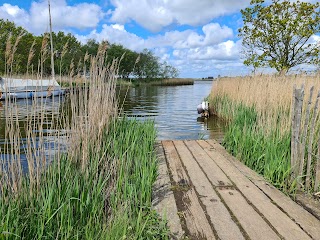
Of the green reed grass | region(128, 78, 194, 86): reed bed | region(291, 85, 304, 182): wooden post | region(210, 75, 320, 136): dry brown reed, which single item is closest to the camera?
the green reed grass

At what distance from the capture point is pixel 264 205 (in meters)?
2.72

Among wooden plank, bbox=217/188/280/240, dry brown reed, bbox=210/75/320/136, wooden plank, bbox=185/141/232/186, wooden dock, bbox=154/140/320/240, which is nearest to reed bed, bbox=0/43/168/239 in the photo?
wooden dock, bbox=154/140/320/240

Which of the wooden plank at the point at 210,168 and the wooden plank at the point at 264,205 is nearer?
the wooden plank at the point at 264,205

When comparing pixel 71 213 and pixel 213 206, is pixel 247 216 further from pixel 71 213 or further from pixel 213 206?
pixel 71 213

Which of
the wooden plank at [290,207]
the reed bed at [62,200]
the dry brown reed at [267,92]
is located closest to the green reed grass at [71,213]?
the reed bed at [62,200]

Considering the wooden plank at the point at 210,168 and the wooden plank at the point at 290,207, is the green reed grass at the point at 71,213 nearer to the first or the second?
the wooden plank at the point at 210,168

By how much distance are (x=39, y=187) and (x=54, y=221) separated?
1.12 feet

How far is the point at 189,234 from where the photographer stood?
2227 millimetres

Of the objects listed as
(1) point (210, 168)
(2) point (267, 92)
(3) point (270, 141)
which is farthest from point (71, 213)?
(2) point (267, 92)

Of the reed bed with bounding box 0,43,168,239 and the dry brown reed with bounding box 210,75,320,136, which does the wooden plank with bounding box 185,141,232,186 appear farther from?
the dry brown reed with bounding box 210,75,320,136

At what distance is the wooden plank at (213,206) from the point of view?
7.37 ft

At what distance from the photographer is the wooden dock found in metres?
2.25

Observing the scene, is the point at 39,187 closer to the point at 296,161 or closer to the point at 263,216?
the point at 263,216

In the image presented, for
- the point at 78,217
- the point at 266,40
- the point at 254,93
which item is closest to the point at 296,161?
the point at 78,217
